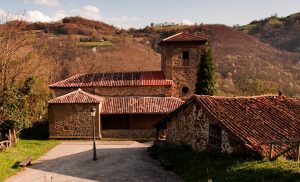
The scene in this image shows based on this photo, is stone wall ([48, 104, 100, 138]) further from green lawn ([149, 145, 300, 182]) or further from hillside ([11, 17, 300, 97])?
hillside ([11, 17, 300, 97])

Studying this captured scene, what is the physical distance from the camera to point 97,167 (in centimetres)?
1764

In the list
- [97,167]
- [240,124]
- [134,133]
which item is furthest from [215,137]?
[134,133]

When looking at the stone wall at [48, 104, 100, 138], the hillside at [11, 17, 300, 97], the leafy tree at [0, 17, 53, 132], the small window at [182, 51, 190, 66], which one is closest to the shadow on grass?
the leafy tree at [0, 17, 53, 132]

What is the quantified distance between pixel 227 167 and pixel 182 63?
20.1 metres

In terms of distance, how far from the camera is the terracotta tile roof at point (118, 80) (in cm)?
3100

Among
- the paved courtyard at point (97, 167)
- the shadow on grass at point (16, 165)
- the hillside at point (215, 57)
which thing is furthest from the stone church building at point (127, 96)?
the hillside at point (215, 57)

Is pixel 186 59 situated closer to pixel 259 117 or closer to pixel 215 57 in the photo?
pixel 259 117

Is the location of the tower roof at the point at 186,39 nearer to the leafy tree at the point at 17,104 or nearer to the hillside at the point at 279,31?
the leafy tree at the point at 17,104

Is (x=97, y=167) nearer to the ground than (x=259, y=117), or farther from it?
nearer to the ground

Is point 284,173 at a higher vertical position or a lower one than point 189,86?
lower

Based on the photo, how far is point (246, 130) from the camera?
46.0 feet

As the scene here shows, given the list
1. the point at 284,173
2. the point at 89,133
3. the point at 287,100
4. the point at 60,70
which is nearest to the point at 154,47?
the point at 60,70

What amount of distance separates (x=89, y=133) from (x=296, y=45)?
81344 millimetres

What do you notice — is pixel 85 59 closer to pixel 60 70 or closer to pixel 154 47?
pixel 60 70
